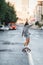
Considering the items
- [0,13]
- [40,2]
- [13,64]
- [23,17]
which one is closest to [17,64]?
[13,64]

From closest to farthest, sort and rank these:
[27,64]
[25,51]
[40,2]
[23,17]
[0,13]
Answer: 1. [27,64]
2. [25,51]
3. [0,13]
4. [40,2]
5. [23,17]

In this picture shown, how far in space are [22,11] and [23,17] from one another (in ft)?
22.6

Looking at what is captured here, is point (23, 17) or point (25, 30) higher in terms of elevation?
point (25, 30)

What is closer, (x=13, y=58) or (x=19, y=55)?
(x=13, y=58)

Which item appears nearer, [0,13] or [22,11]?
[0,13]

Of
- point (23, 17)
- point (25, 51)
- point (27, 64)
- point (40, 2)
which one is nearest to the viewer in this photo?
point (27, 64)

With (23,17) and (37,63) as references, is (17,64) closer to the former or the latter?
(37,63)

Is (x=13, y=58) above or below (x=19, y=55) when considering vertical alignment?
above

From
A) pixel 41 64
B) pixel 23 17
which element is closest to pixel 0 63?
pixel 41 64

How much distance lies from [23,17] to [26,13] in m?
Result: 6.03

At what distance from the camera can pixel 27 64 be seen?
11.2 meters

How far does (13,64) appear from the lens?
11.3 meters

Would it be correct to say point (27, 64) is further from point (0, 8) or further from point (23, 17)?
point (23, 17)

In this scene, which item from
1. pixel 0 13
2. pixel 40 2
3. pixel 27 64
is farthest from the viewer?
pixel 40 2
